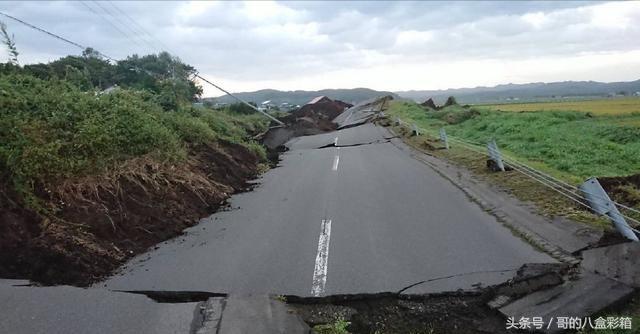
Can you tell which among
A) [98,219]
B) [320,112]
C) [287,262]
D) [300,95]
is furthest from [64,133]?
[300,95]

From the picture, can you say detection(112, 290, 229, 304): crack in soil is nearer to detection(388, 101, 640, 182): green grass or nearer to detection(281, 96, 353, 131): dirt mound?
detection(388, 101, 640, 182): green grass

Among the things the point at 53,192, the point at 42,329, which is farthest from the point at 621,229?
the point at 53,192

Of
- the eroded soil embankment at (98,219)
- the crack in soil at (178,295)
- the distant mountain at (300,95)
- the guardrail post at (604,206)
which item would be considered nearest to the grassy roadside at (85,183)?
the eroded soil embankment at (98,219)

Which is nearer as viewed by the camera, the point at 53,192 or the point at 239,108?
the point at 53,192

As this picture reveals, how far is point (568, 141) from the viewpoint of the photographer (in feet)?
52.9

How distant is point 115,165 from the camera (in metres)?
9.58

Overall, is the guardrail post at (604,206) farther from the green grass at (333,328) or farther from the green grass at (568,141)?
the green grass at (333,328)

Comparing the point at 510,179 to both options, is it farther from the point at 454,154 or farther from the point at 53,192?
the point at 53,192

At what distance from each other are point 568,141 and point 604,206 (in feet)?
33.0

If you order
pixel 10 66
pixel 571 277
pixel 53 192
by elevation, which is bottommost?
pixel 571 277

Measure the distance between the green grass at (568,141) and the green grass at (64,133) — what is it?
31.4 feet

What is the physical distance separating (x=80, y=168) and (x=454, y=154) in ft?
39.1

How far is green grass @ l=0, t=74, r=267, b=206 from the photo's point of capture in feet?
26.0

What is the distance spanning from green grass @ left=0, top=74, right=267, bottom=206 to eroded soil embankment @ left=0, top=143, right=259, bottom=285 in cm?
27
